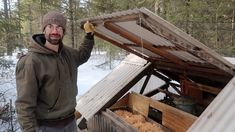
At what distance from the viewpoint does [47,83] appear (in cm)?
345

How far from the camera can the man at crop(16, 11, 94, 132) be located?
326 centimetres

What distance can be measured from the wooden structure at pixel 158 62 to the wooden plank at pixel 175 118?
1.4 inches

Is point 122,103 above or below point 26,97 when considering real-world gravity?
below

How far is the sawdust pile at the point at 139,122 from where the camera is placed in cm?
585

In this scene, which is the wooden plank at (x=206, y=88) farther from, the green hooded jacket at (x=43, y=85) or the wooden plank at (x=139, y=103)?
the green hooded jacket at (x=43, y=85)

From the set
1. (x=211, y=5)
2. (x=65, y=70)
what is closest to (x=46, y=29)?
(x=65, y=70)

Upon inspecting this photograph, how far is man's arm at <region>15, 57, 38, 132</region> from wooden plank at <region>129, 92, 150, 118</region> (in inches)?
142

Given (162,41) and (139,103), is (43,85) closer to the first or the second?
(162,41)

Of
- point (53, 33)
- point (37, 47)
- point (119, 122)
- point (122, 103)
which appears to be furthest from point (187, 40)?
point (122, 103)

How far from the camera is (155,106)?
617 centimetres

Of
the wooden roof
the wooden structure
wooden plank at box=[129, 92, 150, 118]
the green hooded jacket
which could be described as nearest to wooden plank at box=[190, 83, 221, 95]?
the wooden structure

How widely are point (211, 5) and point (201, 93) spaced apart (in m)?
8.46

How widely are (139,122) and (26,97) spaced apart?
11.1 feet

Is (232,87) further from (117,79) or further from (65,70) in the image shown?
(117,79)
